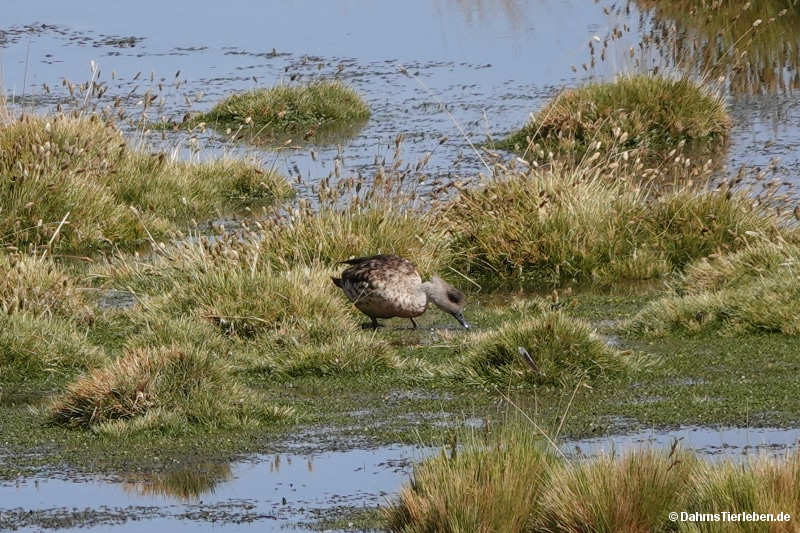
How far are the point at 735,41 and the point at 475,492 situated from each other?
Result: 60.2 ft

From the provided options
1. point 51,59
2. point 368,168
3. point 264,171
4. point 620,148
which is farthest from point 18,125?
point 51,59

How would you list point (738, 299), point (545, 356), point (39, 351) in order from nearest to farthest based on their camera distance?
point (545, 356) < point (39, 351) < point (738, 299)

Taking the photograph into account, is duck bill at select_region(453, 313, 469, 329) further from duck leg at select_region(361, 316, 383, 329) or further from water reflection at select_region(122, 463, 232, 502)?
water reflection at select_region(122, 463, 232, 502)

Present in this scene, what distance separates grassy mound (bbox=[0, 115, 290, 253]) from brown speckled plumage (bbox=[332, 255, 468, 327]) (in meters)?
2.80

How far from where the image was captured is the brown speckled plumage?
483 inches

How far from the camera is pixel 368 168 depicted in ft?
61.8

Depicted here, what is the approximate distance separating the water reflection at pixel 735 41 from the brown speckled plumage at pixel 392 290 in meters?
9.44

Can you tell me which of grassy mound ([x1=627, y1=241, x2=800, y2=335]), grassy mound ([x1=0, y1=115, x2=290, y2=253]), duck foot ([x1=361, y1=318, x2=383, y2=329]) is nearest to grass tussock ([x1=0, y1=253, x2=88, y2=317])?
grassy mound ([x1=0, y1=115, x2=290, y2=253])

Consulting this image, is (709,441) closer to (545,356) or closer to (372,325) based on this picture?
(545,356)

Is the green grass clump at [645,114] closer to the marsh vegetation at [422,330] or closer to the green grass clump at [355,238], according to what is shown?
the marsh vegetation at [422,330]

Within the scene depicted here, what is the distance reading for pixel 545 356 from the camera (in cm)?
1030

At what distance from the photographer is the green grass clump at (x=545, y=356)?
1028cm

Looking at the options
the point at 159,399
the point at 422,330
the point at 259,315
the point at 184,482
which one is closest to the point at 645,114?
the point at 422,330

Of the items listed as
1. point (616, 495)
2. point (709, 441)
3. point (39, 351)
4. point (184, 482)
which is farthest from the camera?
point (39, 351)
